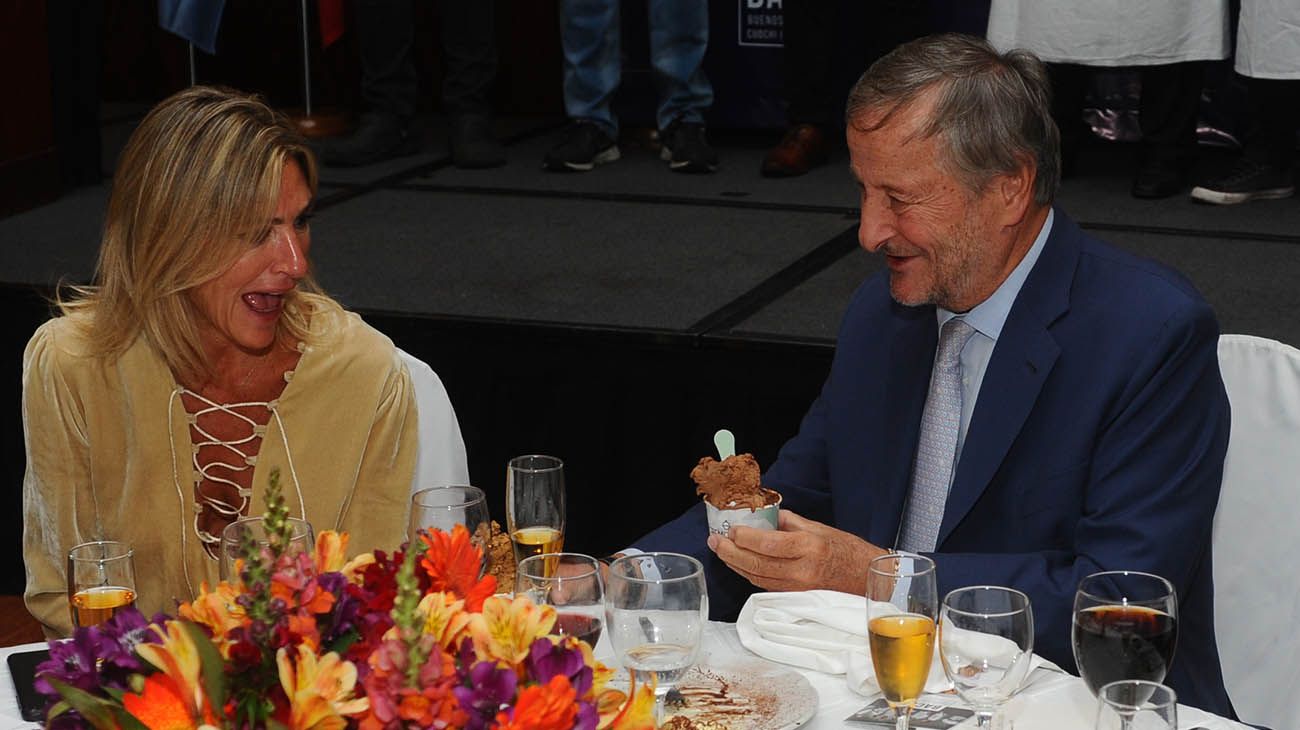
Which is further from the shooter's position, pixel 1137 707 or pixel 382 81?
pixel 382 81

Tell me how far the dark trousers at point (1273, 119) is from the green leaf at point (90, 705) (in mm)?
3775

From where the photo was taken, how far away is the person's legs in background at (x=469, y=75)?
16.7 feet

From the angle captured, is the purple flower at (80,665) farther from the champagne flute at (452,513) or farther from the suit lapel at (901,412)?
the suit lapel at (901,412)

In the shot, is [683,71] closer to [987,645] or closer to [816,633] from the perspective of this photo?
[816,633]

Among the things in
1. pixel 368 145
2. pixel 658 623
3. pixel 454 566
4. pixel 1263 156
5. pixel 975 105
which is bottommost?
pixel 368 145

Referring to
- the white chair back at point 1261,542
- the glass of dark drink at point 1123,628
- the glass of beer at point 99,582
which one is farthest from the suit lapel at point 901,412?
the glass of beer at point 99,582

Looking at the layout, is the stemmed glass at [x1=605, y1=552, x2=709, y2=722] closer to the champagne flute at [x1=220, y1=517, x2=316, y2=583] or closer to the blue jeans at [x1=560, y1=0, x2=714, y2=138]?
the champagne flute at [x1=220, y1=517, x2=316, y2=583]

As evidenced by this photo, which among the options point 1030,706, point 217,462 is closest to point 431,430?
point 217,462

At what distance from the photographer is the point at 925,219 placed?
208 cm

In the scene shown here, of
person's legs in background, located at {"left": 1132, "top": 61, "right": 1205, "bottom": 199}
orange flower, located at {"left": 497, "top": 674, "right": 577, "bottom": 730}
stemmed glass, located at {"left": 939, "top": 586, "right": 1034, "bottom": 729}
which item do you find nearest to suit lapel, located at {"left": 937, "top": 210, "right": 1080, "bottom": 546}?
stemmed glass, located at {"left": 939, "top": 586, "right": 1034, "bottom": 729}

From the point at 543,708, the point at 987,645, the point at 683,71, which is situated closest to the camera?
the point at 543,708

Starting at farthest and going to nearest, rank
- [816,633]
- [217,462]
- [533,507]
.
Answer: [217,462], [533,507], [816,633]

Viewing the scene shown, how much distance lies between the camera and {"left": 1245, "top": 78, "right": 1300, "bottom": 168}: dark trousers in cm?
423

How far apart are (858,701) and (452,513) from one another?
Answer: 423 mm
